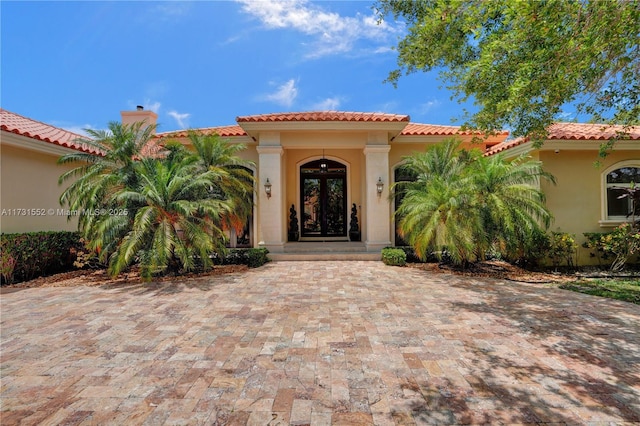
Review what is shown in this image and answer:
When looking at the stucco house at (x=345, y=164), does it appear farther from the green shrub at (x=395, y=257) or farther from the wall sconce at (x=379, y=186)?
the green shrub at (x=395, y=257)

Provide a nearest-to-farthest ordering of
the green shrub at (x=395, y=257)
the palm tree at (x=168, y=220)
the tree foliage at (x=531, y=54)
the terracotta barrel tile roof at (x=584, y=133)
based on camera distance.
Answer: the tree foliage at (x=531, y=54), the palm tree at (x=168, y=220), the terracotta barrel tile roof at (x=584, y=133), the green shrub at (x=395, y=257)

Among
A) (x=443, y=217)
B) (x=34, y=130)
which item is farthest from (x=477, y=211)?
(x=34, y=130)

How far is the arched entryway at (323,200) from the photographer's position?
46.6 ft

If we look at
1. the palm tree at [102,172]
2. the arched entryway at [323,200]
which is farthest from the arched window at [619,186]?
the palm tree at [102,172]

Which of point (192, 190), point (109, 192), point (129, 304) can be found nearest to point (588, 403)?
point (129, 304)

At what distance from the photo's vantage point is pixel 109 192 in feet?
27.3

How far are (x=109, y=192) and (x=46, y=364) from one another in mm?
5914

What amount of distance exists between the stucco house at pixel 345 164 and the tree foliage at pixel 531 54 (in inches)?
93.5

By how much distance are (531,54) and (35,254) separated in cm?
1192

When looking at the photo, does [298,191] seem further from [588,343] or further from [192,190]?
[588,343]

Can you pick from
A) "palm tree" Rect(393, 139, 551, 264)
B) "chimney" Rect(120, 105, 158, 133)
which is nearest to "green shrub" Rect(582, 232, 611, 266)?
"palm tree" Rect(393, 139, 551, 264)

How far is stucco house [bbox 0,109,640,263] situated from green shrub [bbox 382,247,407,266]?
0.91 meters

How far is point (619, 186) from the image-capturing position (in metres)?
9.93

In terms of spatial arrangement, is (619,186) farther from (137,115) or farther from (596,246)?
(137,115)
